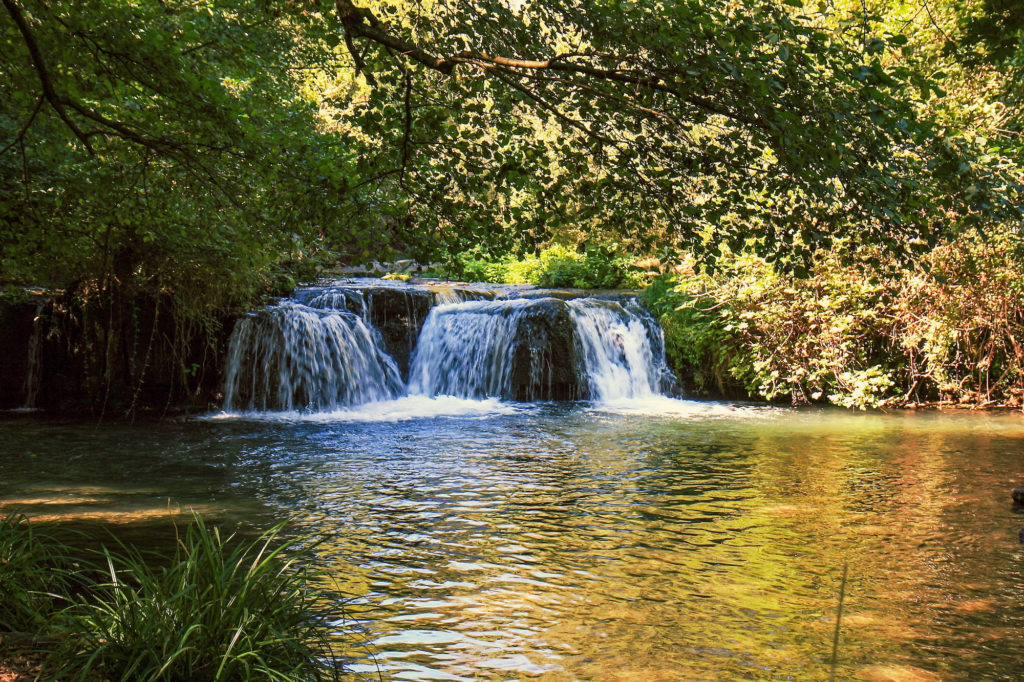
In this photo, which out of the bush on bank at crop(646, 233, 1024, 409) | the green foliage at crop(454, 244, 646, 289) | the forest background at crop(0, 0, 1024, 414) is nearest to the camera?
the forest background at crop(0, 0, 1024, 414)

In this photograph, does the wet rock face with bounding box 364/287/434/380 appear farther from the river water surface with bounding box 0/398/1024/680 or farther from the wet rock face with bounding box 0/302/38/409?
the wet rock face with bounding box 0/302/38/409

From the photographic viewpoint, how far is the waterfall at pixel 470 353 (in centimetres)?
1587

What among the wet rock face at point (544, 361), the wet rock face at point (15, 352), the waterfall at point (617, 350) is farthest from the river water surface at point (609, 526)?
the waterfall at point (617, 350)

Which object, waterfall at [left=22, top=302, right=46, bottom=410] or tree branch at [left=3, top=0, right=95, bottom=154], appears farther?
waterfall at [left=22, top=302, right=46, bottom=410]

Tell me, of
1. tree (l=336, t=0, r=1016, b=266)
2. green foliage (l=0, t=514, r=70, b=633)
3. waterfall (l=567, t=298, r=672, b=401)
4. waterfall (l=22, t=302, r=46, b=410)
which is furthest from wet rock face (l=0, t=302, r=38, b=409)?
tree (l=336, t=0, r=1016, b=266)

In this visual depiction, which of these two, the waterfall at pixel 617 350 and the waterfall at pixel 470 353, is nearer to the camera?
the waterfall at pixel 470 353

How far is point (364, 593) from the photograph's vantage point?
5.07m

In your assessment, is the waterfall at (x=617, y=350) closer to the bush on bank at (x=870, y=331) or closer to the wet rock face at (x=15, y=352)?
the bush on bank at (x=870, y=331)

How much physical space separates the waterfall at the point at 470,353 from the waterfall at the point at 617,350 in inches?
53.5

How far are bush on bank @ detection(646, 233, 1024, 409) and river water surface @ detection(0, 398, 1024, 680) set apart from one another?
2310 mm

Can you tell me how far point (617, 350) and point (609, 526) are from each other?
10185 millimetres

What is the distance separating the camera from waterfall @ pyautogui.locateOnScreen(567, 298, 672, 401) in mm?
16312

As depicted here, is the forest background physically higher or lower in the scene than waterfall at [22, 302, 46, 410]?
higher

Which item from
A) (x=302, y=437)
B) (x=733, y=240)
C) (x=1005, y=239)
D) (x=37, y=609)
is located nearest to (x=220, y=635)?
(x=37, y=609)
